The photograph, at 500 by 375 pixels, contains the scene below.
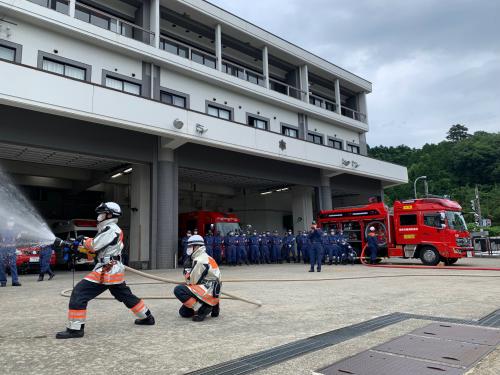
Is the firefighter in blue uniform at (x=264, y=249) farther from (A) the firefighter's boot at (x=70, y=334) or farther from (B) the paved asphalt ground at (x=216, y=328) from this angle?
(A) the firefighter's boot at (x=70, y=334)

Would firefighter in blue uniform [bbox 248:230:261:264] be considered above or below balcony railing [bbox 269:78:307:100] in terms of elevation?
below

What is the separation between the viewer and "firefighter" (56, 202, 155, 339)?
486cm

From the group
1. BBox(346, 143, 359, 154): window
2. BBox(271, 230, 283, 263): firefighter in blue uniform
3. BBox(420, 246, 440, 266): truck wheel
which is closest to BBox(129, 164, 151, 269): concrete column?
BBox(271, 230, 283, 263): firefighter in blue uniform

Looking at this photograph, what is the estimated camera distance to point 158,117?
644 inches

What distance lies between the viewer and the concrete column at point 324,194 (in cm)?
2653

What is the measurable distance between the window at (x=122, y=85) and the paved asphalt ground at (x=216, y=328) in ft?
35.9

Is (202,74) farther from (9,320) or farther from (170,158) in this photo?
(9,320)

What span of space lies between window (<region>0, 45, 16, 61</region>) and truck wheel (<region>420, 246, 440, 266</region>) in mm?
18496

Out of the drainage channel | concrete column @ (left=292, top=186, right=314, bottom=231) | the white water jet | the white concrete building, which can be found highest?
the white concrete building

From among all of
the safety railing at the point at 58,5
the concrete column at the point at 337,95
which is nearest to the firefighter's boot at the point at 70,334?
the safety railing at the point at 58,5

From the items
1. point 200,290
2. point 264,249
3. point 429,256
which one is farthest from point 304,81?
point 200,290

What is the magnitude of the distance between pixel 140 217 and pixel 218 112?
291 inches

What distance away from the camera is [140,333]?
4.96m

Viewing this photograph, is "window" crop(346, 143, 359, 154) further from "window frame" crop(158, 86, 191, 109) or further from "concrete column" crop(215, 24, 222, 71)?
"window frame" crop(158, 86, 191, 109)
